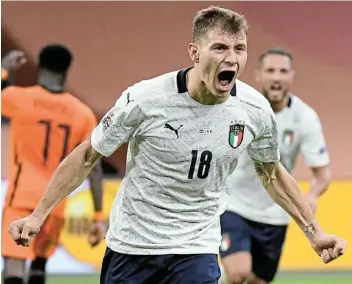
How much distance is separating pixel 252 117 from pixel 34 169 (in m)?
2.53

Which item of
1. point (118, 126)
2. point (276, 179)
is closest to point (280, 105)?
point (276, 179)

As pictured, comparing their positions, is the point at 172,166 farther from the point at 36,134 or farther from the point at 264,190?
the point at 264,190

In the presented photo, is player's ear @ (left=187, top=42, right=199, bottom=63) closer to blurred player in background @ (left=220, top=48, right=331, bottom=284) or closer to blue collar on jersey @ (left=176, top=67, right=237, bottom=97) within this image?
blue collar on jersey @ (left=176, top=67, right=237, bottom=97)

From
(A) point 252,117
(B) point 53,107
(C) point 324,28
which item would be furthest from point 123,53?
(A) point 252,117

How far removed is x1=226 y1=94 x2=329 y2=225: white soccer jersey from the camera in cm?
606

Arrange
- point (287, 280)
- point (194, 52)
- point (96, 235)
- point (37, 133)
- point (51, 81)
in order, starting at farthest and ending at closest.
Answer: point (287, 280)
point (51, 81)
point (37, 133)
point (96, 235)
point (194, 52)

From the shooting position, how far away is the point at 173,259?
3611mm

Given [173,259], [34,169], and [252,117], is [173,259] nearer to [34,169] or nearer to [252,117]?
[252,117]

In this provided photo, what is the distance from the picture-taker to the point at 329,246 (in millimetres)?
3604

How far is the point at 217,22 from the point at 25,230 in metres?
1.03

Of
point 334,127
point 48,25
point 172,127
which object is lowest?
point 334,127

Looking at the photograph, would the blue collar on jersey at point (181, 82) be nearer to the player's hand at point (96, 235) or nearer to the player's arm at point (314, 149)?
the player's hand at point (96, 235)

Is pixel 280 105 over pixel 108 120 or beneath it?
beneath

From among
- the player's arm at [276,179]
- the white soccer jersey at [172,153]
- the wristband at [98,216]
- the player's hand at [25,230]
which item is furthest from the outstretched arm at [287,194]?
the wristband at [98,216]
